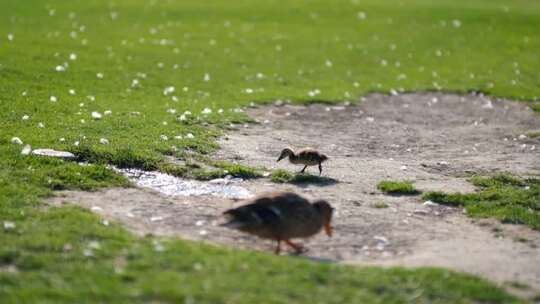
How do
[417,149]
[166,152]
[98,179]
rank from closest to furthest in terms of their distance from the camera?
1. [98,179]
2. [166,152]
3. [417,149]

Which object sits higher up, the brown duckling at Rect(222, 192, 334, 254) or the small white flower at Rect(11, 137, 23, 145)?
the small white flower at Rect(11, 137, 23, 145)

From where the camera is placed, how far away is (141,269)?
7.74m

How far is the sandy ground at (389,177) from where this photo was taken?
370 inches

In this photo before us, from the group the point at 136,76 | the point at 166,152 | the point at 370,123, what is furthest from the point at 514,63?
the point at 166,152

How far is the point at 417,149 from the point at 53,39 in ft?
43.7

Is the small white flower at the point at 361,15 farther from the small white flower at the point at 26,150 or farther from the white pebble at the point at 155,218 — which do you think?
the white pebble at the point at 155,218

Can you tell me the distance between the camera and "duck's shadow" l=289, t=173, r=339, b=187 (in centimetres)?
1242

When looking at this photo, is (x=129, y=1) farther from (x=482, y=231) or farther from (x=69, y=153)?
(x=482, y=231)

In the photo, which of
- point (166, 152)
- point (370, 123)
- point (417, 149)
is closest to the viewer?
point (166, 152)

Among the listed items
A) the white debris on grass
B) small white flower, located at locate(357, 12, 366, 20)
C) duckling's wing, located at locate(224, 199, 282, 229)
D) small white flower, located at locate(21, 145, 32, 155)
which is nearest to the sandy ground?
duckling's wing, located at locate(224, 199, 282, 229)

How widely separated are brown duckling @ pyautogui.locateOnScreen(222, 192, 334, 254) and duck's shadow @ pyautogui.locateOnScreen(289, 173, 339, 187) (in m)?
2.82

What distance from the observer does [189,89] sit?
20234mm

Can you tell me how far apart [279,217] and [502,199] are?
3946mm

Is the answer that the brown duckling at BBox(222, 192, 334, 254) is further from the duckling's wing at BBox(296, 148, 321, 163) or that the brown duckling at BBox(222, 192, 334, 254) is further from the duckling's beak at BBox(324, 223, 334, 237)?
the duckling's wing at BBox(296, 148, 321, 163)
